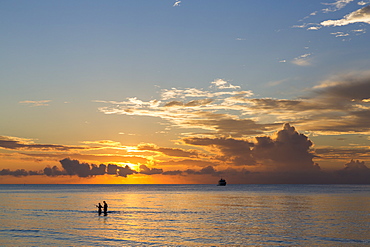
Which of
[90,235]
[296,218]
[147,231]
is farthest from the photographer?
[296,218]

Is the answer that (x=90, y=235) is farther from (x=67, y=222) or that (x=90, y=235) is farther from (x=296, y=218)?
(x=296, y=218)

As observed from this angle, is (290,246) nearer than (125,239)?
Yes

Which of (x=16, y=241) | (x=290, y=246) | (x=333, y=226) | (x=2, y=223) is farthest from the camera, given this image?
(x=2, y=223)

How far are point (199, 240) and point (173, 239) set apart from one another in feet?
12.3

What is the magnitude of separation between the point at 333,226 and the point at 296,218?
1359cm

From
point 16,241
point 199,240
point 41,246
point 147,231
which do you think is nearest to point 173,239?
point 199,240

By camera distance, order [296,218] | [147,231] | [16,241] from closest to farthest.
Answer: [16,241] → [147,231] → [296,218]

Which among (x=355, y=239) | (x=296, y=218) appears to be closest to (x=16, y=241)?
(x=355, y=239)

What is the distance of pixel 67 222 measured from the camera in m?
73.6

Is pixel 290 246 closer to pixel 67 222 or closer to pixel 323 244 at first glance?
pixel 323 244

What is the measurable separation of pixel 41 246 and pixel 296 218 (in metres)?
52.5

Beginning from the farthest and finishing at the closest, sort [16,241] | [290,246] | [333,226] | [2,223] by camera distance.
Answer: [2,223]
[333,226]
[16,241]
[290,246]

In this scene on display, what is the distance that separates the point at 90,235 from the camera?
5722 centimetres

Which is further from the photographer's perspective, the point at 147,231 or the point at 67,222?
the point at 67,222
